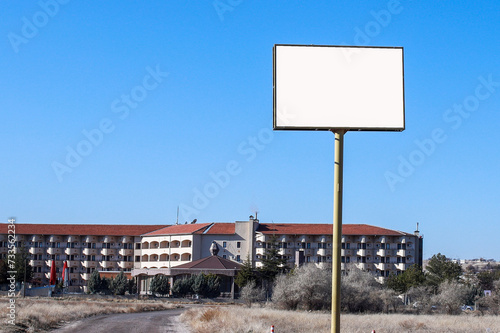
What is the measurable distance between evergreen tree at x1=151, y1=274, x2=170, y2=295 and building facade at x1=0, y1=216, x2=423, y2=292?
19477 millimetres

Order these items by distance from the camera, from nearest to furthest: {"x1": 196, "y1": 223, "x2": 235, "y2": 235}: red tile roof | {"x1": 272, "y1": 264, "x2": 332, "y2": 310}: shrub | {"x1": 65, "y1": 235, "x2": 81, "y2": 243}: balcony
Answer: {"x1": 272, "y1": 264, "x2": 332, "y2": 310}: shrub, {"x1": 196, "y1": 223, "x2": 235, "y2": 235}: red tile roof, {"x1": 65, "y1": 235, "x2": 81, "y2": 243}: balcony

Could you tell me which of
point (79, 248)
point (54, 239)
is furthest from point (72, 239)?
point (54, 239)

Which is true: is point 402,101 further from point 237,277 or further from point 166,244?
point 166,244

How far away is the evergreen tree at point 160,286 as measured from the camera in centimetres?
8606

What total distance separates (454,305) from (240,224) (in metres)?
60.6

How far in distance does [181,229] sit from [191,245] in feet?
25.8

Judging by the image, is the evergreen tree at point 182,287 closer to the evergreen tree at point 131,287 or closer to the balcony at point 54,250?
the evergreen tree at point 131,287

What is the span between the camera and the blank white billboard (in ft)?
47.0

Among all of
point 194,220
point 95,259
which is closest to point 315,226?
point 194,220

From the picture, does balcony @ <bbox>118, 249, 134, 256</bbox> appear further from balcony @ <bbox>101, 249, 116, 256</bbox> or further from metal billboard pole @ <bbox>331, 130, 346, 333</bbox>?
metal billboard pole @ <bbox>331, 130, 346, 333</bbox>

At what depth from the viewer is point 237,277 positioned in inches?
3337

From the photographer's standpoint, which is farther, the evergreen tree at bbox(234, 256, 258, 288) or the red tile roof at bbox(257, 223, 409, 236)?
the red tile roof at bbox(257, 223, 409, 236)

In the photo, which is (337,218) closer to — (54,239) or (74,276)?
(74,276)

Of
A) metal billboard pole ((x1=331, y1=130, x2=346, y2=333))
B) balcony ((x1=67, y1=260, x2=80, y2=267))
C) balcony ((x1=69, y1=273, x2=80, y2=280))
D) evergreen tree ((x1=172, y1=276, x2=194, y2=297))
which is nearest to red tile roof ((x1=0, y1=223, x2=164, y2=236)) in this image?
balcony ((x1=67, y1=260, x2=80, y2=267))
